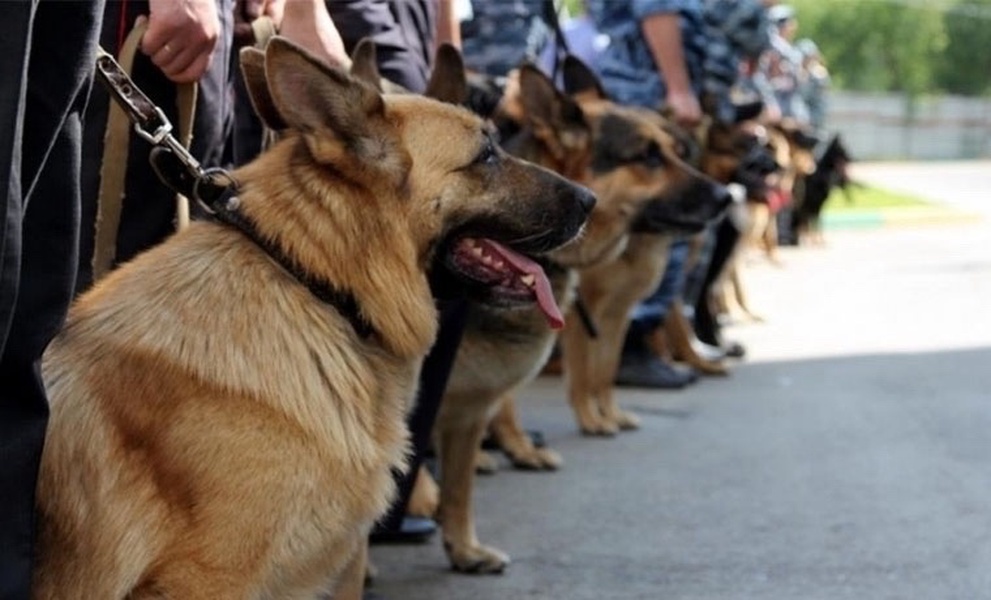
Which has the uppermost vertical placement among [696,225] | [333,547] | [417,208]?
[417,208]

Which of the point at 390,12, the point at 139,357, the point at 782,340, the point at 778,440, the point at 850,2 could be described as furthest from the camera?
the point at 850,2

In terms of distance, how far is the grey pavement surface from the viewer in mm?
4496

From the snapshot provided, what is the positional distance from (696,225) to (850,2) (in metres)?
56.6

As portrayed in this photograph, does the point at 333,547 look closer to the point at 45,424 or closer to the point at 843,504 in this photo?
the point at 45,424

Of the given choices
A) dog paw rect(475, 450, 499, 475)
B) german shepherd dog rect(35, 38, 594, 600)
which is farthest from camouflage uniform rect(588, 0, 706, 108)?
german shepherd dog rect(35, 38, 594, 600)

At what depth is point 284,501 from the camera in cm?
271

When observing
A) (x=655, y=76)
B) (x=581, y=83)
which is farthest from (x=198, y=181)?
(x=655, y=76)

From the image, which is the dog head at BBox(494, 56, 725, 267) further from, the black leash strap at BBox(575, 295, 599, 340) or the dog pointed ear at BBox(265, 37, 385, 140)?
the dog pointed ear at BBox(265, 37, 385, 140)

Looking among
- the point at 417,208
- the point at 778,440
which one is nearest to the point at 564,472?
the point at 778,440

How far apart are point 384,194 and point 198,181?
0.35m

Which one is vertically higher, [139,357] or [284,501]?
[139,357]

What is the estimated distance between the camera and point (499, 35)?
7.01m

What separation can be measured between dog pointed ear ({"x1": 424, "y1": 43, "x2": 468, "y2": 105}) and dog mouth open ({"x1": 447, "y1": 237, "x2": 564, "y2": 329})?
2.75ft

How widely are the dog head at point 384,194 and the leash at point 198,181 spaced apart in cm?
2
